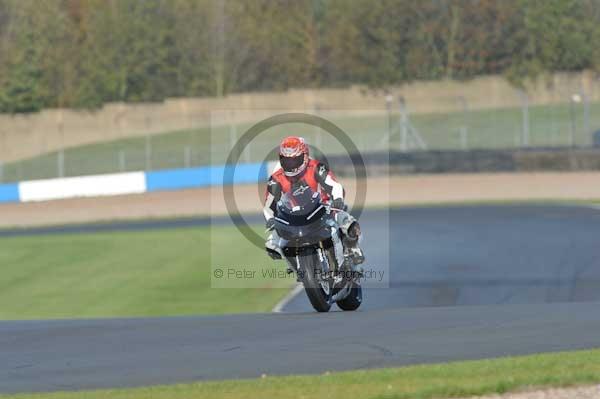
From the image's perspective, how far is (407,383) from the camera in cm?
849

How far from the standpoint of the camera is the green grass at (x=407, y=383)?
8.19m

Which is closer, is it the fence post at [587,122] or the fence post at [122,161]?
the fence post at [587,122]

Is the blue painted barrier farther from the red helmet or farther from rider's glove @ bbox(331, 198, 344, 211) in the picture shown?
the red helmet

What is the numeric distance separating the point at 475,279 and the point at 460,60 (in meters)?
41.3

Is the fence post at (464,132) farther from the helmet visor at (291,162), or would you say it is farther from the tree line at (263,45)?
the helmet visor at (291,162)

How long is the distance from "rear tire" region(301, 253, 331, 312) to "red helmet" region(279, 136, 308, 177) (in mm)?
972

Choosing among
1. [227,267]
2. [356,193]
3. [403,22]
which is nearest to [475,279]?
[227,267]

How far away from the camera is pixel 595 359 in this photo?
29.8 ft

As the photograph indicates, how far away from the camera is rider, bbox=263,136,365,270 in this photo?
495 inches

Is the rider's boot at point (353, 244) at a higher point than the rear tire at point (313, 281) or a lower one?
higher

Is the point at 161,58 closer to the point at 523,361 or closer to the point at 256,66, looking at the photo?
the point at 256,66

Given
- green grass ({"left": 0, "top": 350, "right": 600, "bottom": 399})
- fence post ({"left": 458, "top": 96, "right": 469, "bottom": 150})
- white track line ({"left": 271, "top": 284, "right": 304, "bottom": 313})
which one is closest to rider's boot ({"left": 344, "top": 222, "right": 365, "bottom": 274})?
green grass ({"left": 0, "top": 350, "right": 600, "bottom": 399})

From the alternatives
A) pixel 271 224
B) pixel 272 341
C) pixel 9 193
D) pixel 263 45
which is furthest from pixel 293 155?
pixel 263 45

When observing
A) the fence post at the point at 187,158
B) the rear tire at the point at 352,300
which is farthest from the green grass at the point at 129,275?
the fence post at the point at 187,158
